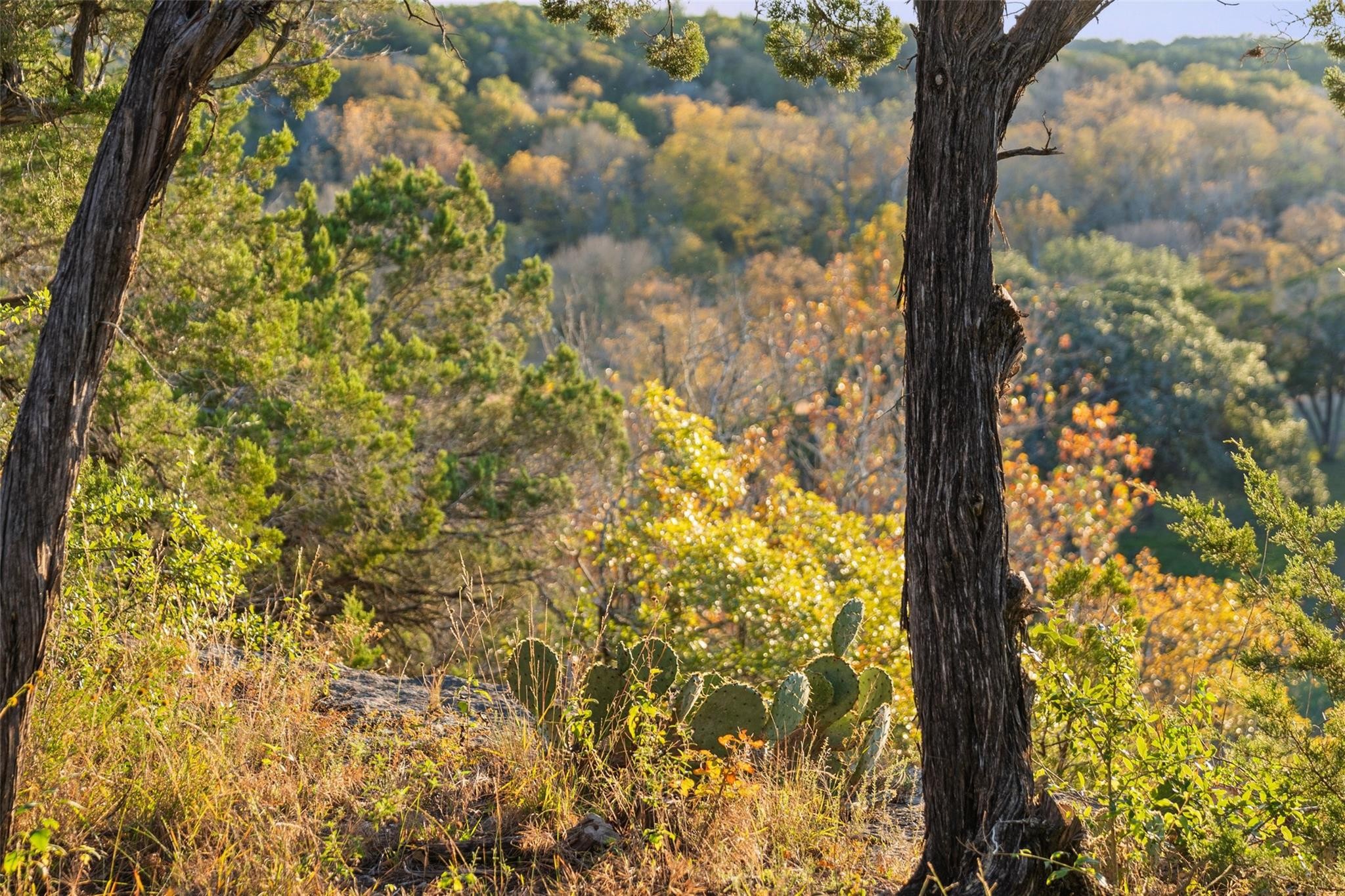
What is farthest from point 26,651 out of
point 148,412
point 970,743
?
point 148,412

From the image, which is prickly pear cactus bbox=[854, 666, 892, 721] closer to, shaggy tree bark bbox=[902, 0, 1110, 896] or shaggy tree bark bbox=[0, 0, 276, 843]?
shaggy tree bark bbox=[902, 0, 1110, 896]

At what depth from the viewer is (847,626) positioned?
452cm

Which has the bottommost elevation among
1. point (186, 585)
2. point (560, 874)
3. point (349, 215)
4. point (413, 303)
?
point (560, 874)

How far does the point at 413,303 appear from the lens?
12750 millimetres

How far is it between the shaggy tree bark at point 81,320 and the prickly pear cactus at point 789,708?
232cm

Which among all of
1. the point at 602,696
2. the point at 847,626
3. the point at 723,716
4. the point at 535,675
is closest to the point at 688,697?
the point at 723,716

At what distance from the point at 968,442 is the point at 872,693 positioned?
1798 millimetres

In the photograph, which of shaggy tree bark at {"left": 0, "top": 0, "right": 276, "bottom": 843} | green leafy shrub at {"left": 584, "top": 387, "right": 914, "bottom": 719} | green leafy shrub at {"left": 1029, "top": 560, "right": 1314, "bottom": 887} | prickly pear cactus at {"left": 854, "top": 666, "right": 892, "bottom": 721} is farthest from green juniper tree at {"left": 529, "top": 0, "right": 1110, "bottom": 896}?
green leafy shrub at {"left": 584, "top": 387, "right": 914, "bottom": 719}

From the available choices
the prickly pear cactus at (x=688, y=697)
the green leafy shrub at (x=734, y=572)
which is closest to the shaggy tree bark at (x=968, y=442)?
the prickly pear cactus at (x=688, y=697)

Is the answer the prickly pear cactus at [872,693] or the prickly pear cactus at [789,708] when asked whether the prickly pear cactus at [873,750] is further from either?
the prickly pear cactus at [789,708]

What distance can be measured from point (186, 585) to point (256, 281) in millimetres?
4268

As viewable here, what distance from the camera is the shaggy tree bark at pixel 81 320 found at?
3.05m

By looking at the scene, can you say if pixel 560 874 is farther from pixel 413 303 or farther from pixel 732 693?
pixel 413 303

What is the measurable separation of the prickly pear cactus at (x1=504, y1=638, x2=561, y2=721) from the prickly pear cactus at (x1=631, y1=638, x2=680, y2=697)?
285mm
